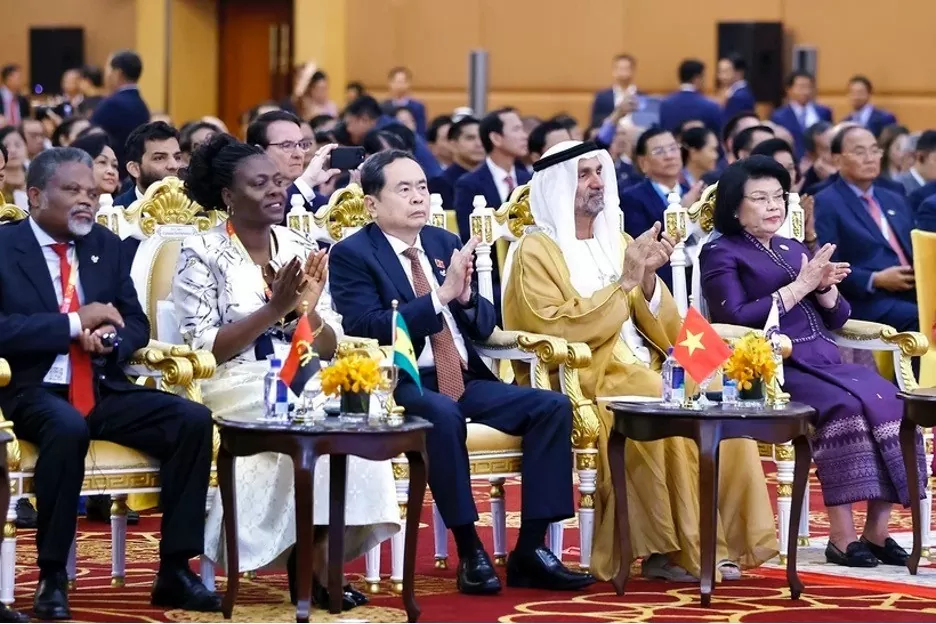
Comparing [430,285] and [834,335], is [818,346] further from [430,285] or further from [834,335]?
[430,285]

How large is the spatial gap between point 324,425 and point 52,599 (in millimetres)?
819

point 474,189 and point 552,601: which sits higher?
point 474,189

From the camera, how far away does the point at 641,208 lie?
8.34m

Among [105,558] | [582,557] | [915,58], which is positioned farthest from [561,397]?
[915,58]

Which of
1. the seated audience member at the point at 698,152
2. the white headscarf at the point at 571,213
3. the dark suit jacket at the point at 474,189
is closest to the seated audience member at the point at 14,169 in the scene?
the dark suit jacket at the point at 474,189

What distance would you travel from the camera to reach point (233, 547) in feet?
16.1

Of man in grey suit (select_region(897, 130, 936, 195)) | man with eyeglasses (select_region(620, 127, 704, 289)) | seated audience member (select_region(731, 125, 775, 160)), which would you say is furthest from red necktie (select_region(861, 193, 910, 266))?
man in grey suit (select_region(897, 130, 936, 195))

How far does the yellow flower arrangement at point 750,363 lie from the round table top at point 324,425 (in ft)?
3.00

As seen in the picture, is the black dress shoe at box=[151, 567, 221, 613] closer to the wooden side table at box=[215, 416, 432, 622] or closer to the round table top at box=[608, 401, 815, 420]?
the wooden side table at box=[215, 416, 432, 622]

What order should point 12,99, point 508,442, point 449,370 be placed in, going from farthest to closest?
point 12,99 < point 449,370 < point 508,442

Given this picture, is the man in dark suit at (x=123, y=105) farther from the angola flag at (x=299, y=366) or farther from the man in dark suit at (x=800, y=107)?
the angola flag at (x=299, y=366)

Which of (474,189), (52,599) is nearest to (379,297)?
(52,599)

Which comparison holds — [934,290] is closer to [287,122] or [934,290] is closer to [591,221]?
[591,221]

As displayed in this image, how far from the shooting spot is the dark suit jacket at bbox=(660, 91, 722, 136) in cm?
1251
